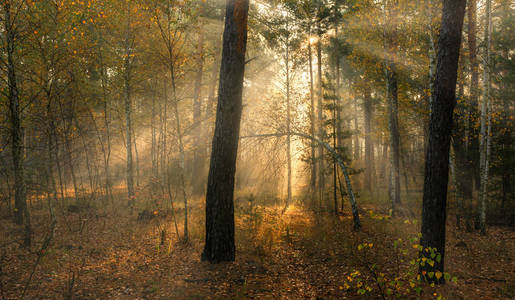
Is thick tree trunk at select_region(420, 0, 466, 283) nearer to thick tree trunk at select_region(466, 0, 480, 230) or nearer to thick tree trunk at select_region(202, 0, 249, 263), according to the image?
thick tree trunk at select_region(202, 0, 249, 263)

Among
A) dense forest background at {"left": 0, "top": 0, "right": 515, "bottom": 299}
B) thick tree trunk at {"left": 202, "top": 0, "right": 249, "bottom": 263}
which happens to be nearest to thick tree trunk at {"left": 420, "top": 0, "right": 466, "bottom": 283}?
dense forest background at {"left": 0, "top": 0, "right": 515, "bottom": 299}

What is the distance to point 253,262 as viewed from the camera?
267 inches

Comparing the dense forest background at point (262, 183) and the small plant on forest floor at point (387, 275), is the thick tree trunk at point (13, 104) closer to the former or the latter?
the dense forest background at point (262, 183)

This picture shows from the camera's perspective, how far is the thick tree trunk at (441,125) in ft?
16.5

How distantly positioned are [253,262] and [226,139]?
129 inches

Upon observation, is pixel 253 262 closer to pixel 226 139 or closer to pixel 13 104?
pixel 226 139

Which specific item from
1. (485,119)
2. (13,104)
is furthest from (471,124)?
(13,104)

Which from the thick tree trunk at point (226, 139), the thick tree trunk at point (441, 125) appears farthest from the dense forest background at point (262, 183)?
the thick tree trunk at point (226, 139)

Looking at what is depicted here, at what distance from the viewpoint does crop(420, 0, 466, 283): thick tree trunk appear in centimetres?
504

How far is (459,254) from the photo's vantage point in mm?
7680

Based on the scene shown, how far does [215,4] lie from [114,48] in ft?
19.4

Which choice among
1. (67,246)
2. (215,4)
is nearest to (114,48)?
(215,4)

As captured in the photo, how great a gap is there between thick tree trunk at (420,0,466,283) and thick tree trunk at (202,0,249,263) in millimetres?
4209

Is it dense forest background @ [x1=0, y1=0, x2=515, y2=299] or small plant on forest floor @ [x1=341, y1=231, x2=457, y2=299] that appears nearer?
small plant on forest floor @ [x1=341, y1=231, x2=457, y2=299]
